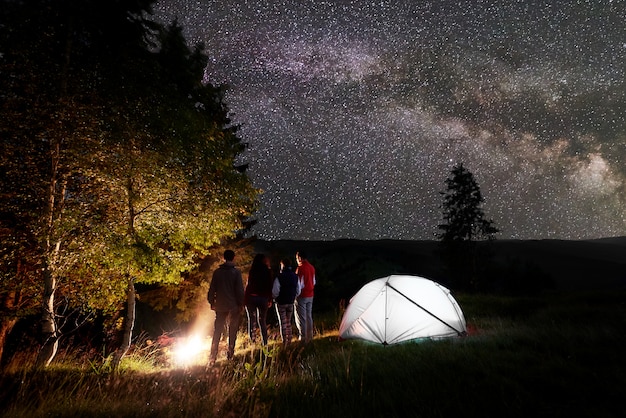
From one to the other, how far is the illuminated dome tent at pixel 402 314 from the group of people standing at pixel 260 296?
1.42m

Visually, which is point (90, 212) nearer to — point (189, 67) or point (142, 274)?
point (142, 274)

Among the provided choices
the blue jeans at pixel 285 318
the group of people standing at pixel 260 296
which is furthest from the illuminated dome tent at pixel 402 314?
the blue jeans at pixel 285 318

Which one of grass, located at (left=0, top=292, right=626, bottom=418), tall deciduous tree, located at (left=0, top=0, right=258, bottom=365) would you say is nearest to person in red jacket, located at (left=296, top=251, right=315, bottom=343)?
tall deciduous tree, located at (left=0, top=0, right=258, bottom=365)

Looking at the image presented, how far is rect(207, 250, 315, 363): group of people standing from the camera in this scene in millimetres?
7789

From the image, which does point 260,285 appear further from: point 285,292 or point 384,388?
point 384,388

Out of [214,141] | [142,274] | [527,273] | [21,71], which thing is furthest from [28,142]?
[527,273]

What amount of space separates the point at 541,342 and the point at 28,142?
1068cm

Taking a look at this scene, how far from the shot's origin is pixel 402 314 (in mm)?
A: 9086

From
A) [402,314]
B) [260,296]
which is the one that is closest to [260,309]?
[260,296]

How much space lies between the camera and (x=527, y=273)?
44125mm

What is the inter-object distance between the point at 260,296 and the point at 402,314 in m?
3.74

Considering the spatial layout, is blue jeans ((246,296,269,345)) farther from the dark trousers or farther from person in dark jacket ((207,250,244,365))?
person in dark jacket ((207,250,244,365))

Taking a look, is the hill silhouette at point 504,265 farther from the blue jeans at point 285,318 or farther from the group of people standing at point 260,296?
the blue jeans at point 285,318

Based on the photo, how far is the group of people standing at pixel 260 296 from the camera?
7.79 metres
